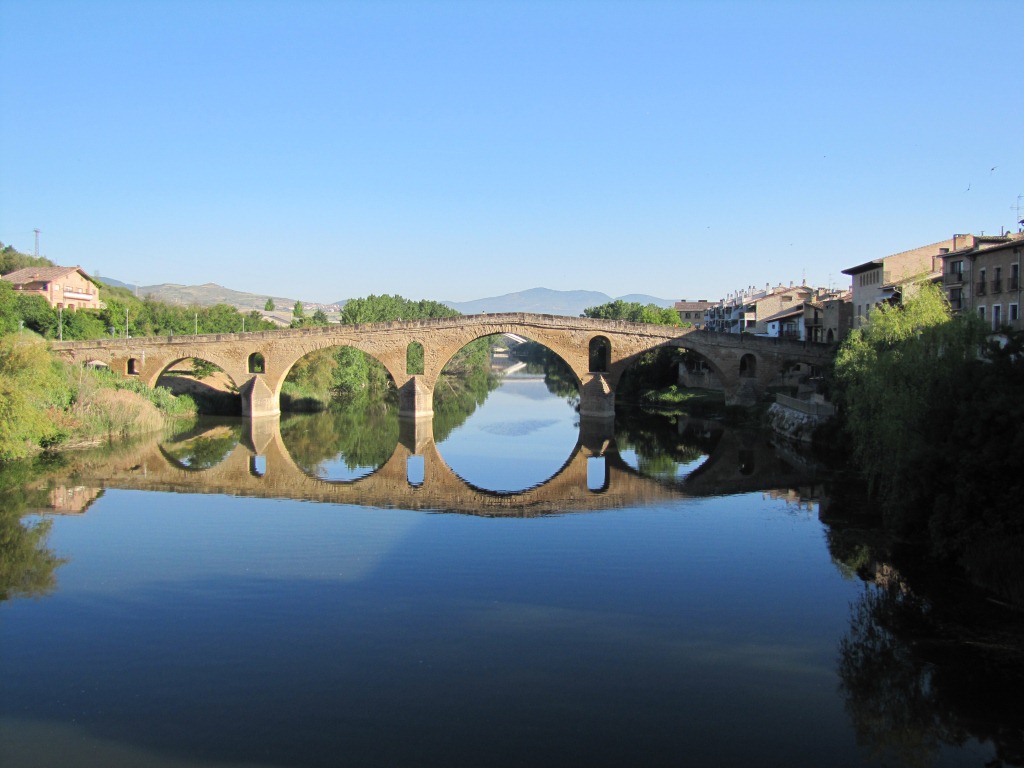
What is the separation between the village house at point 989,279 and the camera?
2452 cm

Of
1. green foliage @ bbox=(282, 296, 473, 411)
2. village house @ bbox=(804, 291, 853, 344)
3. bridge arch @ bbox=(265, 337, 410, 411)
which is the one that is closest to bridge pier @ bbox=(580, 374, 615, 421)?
bridge arch @ bbox=(265, 337, 410, 411)

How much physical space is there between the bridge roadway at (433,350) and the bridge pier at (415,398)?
46 mm

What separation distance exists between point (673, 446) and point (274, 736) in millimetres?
24698

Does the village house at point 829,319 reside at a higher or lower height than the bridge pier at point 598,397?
higher

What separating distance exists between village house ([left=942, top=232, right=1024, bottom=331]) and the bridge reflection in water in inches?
283

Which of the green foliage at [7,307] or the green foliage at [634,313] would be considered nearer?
the green foliage at [7,307]

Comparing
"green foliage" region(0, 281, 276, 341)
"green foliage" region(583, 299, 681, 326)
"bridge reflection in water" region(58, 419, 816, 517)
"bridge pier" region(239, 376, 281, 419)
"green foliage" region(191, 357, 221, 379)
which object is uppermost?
"green foliage" region(583, 299, 681, 326)

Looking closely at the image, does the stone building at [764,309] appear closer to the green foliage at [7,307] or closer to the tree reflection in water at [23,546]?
the green foliage at [7,307]

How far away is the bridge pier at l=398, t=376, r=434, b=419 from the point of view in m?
39.9

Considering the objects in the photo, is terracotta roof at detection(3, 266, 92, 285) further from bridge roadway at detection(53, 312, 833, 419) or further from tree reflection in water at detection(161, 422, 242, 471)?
tree reflection in water at detection(161, 422, 242, 471)

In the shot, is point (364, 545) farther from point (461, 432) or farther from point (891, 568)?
point (461, 432)

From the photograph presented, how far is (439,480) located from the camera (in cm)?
2425

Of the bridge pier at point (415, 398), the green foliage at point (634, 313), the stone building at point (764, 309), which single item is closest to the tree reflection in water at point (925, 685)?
the bridge pier at point (415, 398)

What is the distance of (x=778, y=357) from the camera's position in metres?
39.8
